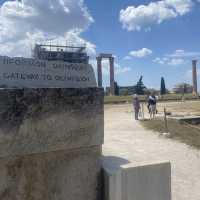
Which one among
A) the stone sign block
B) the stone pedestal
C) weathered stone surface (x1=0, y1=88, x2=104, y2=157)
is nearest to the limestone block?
the stone pedestal

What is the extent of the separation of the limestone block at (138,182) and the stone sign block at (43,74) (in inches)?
33.5

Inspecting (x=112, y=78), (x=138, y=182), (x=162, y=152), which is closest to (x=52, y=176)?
(x=138, y=182)

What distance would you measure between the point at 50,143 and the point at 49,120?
0.63 feet

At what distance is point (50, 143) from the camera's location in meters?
2.68

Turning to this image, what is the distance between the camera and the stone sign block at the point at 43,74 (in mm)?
2609

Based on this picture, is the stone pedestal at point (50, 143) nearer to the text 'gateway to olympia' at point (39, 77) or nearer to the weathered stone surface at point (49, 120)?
the weathered stone surface at point (49, 120)

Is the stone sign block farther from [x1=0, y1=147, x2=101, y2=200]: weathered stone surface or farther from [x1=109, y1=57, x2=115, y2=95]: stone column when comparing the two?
[x1=109, y1=57, x2=115, y2=95]: stone column

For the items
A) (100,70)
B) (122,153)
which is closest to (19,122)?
(122,153)

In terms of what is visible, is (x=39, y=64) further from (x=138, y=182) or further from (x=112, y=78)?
(x=112, y=78)

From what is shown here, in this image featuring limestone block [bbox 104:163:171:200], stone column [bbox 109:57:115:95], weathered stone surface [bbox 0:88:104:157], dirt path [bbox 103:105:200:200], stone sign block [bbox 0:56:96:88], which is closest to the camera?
weathered stone surface [bbox 0:88:104:157]

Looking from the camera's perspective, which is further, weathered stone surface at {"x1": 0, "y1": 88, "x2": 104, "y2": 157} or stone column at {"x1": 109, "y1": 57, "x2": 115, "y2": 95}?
stone column at {"x1": 109, "y1": 57, "x2": 115, "y2": 95}

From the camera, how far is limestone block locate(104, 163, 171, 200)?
2.89 meters

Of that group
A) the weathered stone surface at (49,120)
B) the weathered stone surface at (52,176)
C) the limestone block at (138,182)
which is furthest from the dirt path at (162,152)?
the weathered stone surface at (49,120)

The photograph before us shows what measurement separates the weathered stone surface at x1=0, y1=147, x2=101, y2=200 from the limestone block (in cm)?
16
